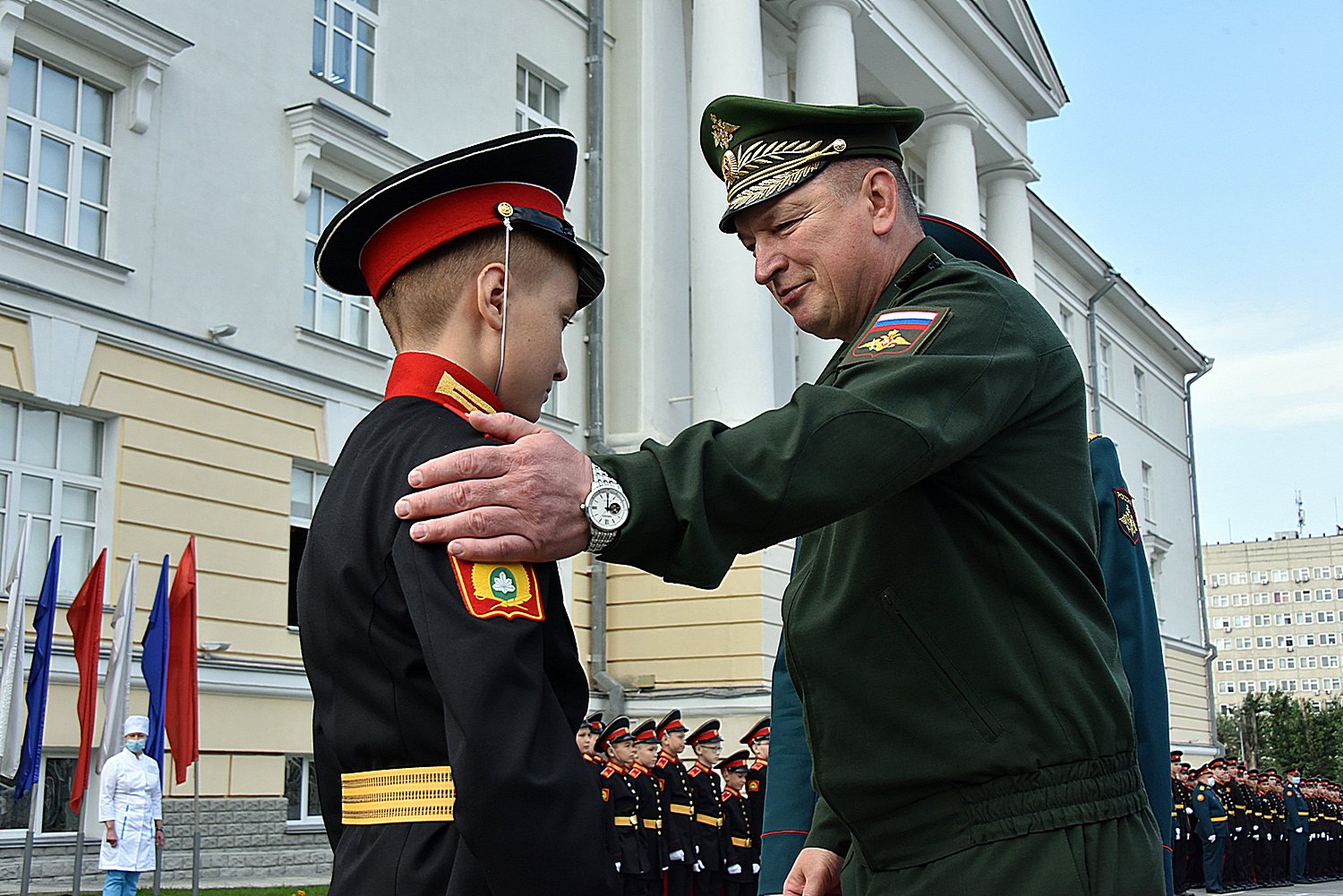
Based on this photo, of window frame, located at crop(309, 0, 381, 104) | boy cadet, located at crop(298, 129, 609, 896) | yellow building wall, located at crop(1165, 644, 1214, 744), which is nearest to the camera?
boy cadet, located at crop(298, 129, 609, 896)

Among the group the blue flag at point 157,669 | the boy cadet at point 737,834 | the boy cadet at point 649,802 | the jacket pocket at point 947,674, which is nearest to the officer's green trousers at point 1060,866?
the jacket pocket at point 947,674

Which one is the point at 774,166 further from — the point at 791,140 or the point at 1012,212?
the point at 1012,212

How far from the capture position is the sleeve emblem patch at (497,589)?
1.98m

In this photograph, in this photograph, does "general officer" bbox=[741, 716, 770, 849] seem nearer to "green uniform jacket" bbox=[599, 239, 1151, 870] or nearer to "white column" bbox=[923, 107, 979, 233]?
"white column" bbox=[923, 107, 979, 233]

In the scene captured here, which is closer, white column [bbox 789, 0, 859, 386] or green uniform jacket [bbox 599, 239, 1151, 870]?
green uniform jacket [bbox 599, 239, 1151, 870]

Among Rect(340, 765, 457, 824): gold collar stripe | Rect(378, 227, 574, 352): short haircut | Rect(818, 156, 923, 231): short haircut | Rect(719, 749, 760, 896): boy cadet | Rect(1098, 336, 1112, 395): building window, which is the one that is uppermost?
Rect(1098, 336, 1112, 395): building window

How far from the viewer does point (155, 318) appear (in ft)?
41.1

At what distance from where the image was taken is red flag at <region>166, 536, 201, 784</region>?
35.1ft

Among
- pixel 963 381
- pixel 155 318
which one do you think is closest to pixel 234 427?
pixel 155 318

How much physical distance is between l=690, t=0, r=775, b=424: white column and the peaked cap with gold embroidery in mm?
14846

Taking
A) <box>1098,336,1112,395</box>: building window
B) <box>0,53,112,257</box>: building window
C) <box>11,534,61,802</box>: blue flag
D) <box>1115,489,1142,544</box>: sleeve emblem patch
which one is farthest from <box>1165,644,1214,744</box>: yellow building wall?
<box>1115,489,1142,544</box>: sleeve emblem patch

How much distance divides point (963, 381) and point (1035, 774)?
59 centimetres

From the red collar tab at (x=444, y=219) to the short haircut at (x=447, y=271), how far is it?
0.06 feet

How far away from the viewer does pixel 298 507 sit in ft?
46.5
